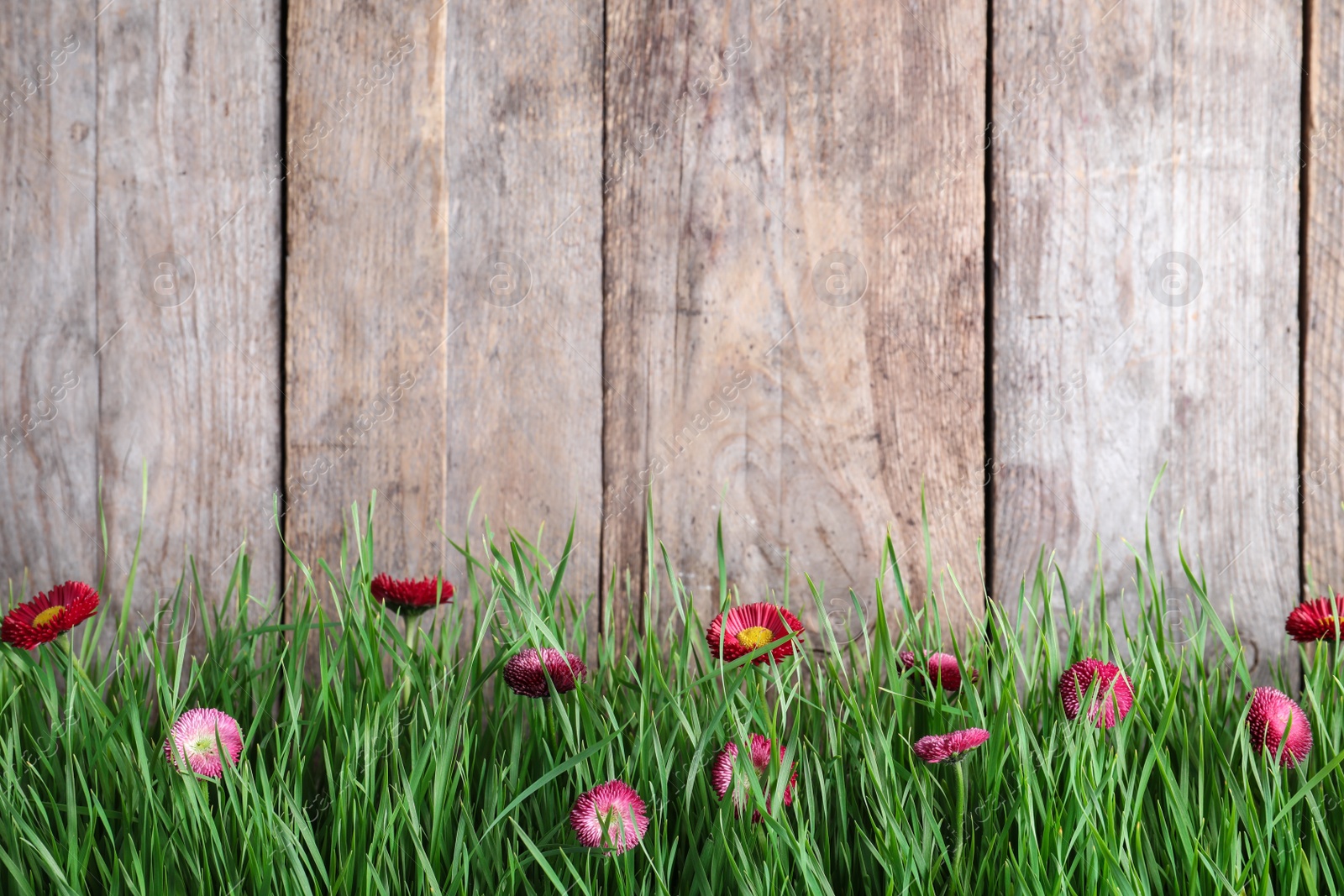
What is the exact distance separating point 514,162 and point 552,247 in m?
0.10

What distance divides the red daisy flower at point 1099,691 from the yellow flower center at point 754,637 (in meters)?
0.22

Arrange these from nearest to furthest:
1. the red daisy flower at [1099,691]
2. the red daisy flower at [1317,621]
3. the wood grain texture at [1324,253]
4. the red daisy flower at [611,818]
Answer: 1. the red daisy flower at [611,818]
2. the red daisy flower at [1099,691]
3. the red daisy flower at [1317,621]
4. the wood grain texture at [1324,253]

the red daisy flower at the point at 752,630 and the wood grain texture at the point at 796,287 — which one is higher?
the wood grain texture at the point at 796,287

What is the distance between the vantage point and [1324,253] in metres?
0.87

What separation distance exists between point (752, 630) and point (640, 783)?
0.15 m

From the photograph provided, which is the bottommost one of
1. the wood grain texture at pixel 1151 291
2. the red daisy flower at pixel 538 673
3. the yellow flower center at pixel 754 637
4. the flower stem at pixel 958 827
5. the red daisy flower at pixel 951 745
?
the flower stem at pixel 958 827

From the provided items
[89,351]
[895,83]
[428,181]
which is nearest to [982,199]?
[895,83]

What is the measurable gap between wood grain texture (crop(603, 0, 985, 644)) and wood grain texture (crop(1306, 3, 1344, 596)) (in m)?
0.34

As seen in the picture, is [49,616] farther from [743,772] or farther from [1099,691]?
[1099,691]

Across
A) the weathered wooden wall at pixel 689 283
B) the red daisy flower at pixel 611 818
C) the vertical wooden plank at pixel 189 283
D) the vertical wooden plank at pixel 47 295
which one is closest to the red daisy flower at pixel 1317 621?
the weathered wooden wall at pixel 689 283

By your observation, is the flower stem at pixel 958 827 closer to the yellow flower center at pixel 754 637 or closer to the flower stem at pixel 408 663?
the yellow flower center at pixel 754 637

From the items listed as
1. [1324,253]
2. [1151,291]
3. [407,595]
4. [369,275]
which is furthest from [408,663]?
[1324,253]

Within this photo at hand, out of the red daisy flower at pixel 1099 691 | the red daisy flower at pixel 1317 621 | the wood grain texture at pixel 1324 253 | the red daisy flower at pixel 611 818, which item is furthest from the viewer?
the wood grain texture at pixel 1324 253

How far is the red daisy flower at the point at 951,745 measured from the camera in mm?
538
